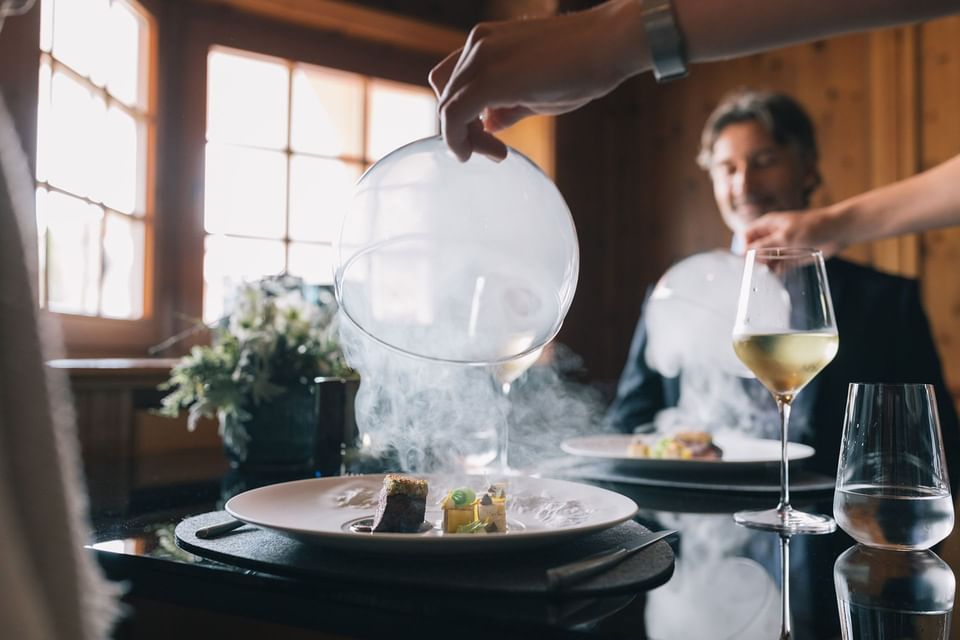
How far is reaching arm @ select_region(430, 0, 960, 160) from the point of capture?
2.61ft

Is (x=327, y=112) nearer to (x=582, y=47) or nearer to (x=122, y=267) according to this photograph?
(x=122, y=267)

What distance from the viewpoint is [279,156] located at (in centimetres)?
307

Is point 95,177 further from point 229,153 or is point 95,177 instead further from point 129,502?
point 129,502

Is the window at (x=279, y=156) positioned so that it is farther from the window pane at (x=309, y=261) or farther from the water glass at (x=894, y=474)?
the water glass at (x=894, y=474)

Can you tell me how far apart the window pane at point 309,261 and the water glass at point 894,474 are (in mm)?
2570

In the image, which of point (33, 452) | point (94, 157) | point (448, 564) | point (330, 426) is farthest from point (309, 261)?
point (33, 452)

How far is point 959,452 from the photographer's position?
156 cm

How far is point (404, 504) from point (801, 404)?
6.03ft

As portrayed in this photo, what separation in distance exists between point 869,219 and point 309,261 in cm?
219

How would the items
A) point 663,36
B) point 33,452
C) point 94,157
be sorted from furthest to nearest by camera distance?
point 94,157 → point 663,36 → point 33,452

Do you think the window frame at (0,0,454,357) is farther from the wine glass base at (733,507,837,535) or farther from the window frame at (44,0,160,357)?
the wine glass base at (733,507,837,535)

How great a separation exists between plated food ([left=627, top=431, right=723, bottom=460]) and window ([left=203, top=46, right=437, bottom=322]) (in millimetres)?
1911

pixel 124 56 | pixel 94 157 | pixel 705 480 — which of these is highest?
pixel 124 56

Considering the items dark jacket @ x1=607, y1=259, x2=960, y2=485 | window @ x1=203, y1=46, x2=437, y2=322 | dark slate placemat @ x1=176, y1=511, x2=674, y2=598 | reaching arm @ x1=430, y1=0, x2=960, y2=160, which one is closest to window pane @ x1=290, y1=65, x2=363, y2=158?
window @ x1=203, y1=46, x2=437, y2=322
